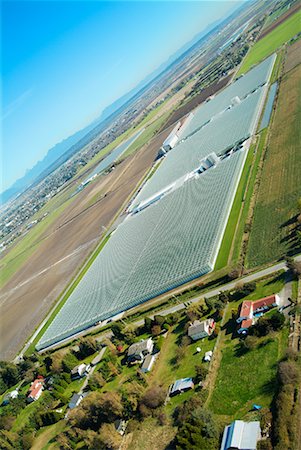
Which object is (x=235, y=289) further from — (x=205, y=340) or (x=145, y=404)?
(x=145, y=404)

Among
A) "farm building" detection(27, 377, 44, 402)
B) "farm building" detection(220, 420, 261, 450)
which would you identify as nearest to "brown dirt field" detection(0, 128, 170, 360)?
"farm building" detection(27, 377, 44, 402)

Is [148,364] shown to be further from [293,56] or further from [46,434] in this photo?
[293,56]

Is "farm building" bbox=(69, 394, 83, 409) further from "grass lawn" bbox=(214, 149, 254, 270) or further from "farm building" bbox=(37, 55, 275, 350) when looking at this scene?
"grass lawn" bbox=(214, 149, 254, 270)

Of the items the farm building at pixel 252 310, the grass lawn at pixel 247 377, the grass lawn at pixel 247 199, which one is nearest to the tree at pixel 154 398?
the grass lawn at pixel 247 377

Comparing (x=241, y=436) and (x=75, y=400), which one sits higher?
(x=75, y=400)

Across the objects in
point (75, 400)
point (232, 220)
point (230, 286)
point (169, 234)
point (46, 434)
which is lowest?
point (230, 286)

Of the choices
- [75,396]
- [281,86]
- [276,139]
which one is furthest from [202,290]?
[281,86]

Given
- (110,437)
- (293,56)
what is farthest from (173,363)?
(293,56)

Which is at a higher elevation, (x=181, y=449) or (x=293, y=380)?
(x=181, y=449)
